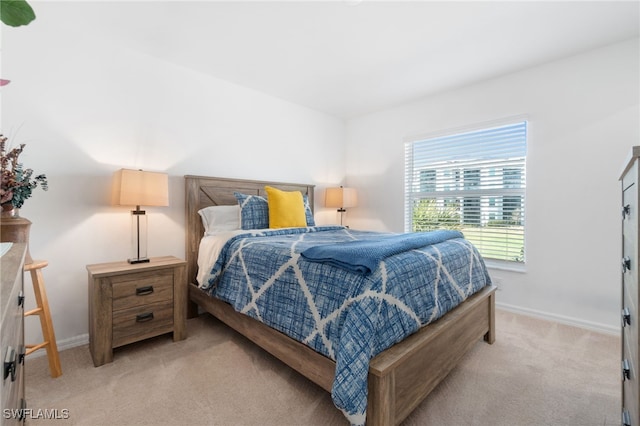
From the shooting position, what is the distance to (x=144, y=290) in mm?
2080

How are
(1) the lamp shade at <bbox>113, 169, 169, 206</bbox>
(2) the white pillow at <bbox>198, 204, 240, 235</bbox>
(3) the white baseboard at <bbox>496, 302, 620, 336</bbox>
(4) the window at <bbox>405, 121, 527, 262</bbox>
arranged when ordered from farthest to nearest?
(4) the window at <bbox>405, 121, 527, 262</bbox> < (2) the white pillow at <bbox>198, 204, 240, 235</bbox> < (3) the white baseboard at <bbox>496, 302, 620, 336</bbox> < (1) the lamp shade at <bbox>113, 169, 169, 206</bbox>

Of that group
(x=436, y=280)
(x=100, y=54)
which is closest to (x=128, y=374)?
(x=436, y=280)

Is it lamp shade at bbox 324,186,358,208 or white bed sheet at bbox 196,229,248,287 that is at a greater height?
lamp shade at bbox 324,186,358,208

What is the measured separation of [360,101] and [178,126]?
2.16 m

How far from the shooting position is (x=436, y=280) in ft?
5.48

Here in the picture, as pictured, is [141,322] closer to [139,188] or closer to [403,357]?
[139,188]

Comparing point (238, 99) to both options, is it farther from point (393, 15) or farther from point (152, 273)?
point (152, 273)

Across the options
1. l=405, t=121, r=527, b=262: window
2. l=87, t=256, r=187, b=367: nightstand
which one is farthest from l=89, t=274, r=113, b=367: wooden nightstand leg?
l=405, t=121, r=527, b=262: window

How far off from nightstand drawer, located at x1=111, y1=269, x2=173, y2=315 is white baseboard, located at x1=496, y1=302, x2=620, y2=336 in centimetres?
311

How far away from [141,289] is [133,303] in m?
0.10

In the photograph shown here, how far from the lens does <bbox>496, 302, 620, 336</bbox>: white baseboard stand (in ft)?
7.91

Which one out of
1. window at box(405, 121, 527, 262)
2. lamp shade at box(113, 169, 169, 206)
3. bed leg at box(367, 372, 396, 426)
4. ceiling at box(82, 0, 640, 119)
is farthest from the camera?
window at box(405, 121, 527, 262)

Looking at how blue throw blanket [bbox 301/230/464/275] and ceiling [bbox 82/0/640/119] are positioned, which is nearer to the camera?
blue throw blanket [bbox 301/230/464/275]

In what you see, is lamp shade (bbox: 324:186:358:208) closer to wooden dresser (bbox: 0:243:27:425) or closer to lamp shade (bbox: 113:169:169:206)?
→ lamp shade (bbox: 113:169:169:206)
